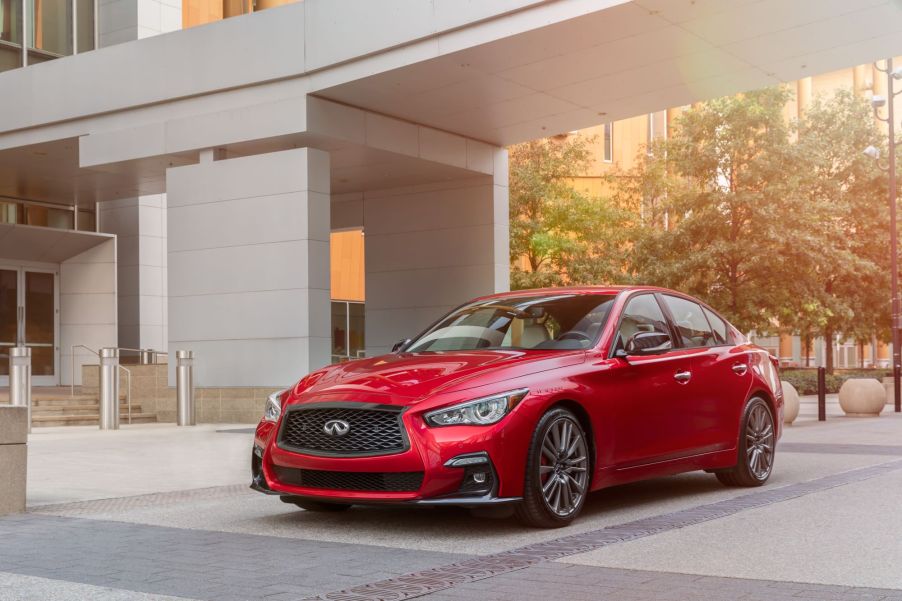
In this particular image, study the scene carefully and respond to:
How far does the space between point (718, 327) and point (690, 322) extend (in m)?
0.50

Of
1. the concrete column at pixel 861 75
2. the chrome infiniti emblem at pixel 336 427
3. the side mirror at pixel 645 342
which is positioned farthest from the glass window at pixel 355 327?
the concrete column at pixel 861 75

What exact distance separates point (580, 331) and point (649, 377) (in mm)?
617

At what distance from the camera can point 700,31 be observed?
1698 cm

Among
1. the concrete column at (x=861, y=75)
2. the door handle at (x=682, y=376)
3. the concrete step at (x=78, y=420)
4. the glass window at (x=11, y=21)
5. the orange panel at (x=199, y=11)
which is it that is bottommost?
the concrete step at (x=78, y=420)

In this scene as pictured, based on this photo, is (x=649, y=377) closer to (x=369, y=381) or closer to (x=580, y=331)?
(x=580, y=331)

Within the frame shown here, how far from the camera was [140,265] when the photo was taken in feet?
101

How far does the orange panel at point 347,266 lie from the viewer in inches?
1615

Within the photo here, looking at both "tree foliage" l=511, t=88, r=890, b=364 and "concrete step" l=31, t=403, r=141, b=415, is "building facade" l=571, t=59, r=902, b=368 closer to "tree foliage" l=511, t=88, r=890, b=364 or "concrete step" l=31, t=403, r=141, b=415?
"tree foliage" l=511, t=88, r=890, b=364

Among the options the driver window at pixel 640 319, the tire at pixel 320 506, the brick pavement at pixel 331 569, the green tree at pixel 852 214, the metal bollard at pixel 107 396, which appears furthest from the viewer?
the green tree at pixel 852 214

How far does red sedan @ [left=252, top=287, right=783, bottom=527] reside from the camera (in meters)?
6.70

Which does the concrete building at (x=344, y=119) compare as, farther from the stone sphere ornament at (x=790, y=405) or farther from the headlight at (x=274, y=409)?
the headlight at (x=274, y=409)

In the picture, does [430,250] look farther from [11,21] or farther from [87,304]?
[11,21]

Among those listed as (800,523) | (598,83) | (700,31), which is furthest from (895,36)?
(800,523)

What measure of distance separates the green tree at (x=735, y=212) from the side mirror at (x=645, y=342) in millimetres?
24032
